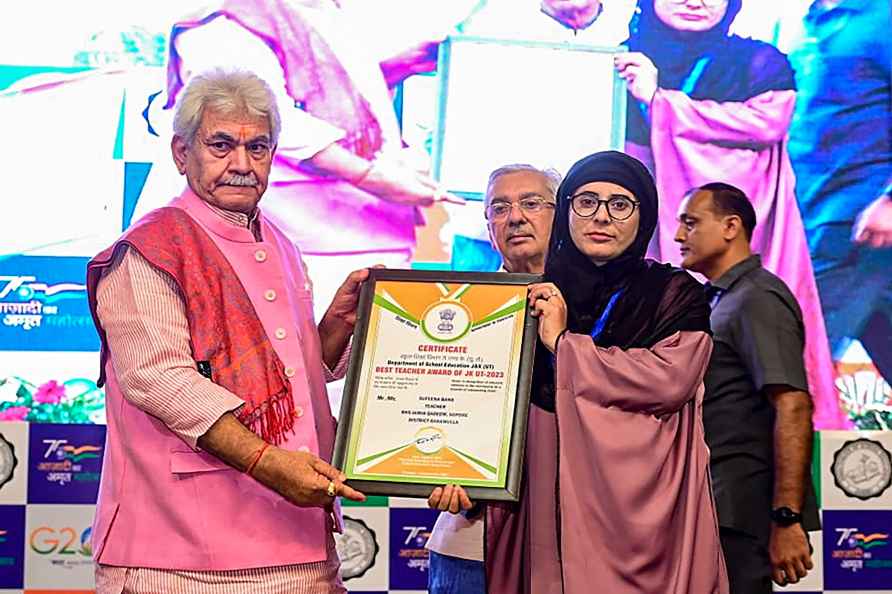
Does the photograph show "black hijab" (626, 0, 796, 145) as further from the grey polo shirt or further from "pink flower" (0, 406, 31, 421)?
"pink flower" (0, 406, 31, 421)

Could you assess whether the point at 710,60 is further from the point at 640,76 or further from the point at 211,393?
the point at 211,393

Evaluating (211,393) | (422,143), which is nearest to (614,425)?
(211,393)

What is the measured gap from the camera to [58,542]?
3.94 m

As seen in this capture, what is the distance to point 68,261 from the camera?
402 centimetres

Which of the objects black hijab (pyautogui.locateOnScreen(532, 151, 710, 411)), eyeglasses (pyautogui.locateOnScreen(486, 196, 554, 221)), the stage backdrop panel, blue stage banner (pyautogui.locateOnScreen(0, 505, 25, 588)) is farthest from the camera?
the stage backdrop panel

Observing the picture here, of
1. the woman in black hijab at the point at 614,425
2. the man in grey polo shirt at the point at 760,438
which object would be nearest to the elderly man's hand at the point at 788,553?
the man in grey polo shirt at the point at 760,438

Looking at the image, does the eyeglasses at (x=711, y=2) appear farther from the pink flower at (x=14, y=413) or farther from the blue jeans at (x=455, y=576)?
the pink flower at (x=14, y=413)

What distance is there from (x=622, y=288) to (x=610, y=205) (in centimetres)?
17

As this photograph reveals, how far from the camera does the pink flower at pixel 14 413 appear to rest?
3947 mm

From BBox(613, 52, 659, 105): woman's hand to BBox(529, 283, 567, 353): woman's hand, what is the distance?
6.99 feet

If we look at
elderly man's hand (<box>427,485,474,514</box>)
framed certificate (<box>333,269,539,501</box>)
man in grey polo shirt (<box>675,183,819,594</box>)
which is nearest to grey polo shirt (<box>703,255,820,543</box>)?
man in grey polo shirt (<box>675,183,819,594</box>)

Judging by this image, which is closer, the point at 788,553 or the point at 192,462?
the point at 192,462

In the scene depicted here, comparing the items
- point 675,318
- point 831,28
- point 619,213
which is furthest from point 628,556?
point 831,28

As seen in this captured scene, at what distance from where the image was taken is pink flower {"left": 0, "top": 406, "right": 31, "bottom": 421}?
3947 mm
